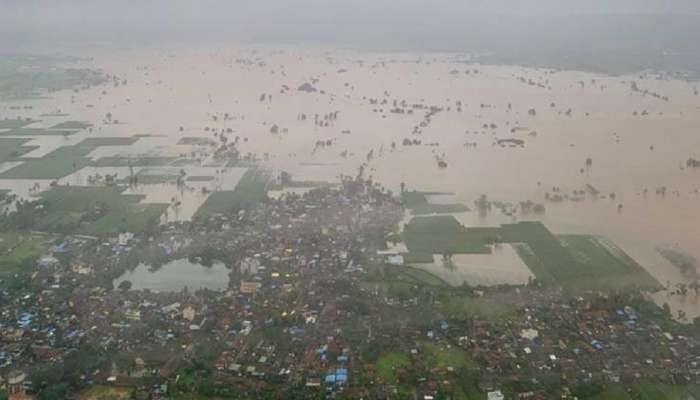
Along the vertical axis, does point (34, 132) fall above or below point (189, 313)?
above

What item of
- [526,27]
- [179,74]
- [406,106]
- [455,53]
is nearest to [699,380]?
[406,106]

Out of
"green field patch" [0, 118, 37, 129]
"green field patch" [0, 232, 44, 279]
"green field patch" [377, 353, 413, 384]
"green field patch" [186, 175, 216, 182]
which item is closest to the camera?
"green field patch" [377, 353, 413, 384]

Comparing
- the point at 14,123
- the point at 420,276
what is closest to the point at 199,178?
the point at 420,276

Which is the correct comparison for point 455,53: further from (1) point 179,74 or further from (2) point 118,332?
(2) point 118,332

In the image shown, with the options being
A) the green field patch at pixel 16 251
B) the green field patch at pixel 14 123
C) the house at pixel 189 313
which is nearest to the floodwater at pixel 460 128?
the green field patch at pixel 14 123

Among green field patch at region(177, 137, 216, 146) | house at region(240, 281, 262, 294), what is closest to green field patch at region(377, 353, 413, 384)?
house at region(240, 281, 262, 294)

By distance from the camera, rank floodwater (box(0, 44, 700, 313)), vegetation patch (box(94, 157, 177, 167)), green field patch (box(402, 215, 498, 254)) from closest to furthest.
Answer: green field patch (box(402, 215, 498, 254))
floodwater (box(0, 44, 700, 313))
vegetation patch (box(94, 157, 177, 167))

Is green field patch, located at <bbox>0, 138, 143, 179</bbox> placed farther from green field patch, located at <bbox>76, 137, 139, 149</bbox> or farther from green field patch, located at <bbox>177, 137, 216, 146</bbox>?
green field patch, located at <bbox>177, 137, 216, 146</bbox>

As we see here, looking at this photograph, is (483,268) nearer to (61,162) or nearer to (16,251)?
(16,251)

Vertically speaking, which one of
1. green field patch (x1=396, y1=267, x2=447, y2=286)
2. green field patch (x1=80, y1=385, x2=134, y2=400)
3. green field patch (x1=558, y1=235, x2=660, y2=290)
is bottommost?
green field patch (x1=80, y1=385, x2=134, y2=400)
